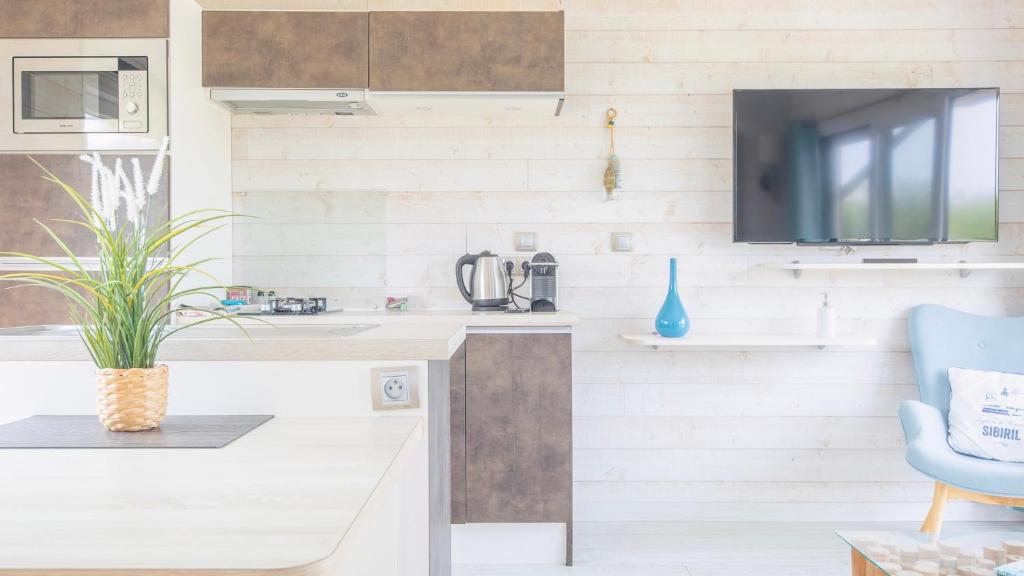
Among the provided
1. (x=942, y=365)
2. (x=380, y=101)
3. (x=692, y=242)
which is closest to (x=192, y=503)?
(x=380, y=101)

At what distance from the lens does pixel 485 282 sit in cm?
266

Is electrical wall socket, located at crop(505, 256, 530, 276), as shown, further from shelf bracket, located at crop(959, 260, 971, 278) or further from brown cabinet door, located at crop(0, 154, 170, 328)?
shelf bracket, located at crop(959, 260, 971, 278)

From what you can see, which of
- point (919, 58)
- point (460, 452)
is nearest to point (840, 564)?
point (460, 452)

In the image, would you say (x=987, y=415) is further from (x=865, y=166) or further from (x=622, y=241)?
(x=622, y=241)

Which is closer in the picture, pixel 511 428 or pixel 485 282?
pixel 511 428

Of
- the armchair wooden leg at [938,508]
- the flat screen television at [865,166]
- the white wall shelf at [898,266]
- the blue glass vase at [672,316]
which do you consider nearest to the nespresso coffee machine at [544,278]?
the blue glass vase at [672,316]

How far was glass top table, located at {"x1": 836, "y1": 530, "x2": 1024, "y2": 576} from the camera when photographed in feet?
4.56

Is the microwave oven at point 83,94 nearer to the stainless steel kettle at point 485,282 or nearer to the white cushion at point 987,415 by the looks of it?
the stainless steel kettle at point 485,282

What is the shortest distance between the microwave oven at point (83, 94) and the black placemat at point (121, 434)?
1.62 metres

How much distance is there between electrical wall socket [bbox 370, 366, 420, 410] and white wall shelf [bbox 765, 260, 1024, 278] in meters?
2.04

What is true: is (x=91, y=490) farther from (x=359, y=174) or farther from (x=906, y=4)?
(x=906, y=4)

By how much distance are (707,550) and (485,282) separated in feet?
4.48

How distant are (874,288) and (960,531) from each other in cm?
106

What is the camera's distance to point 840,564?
2369 millimetres
